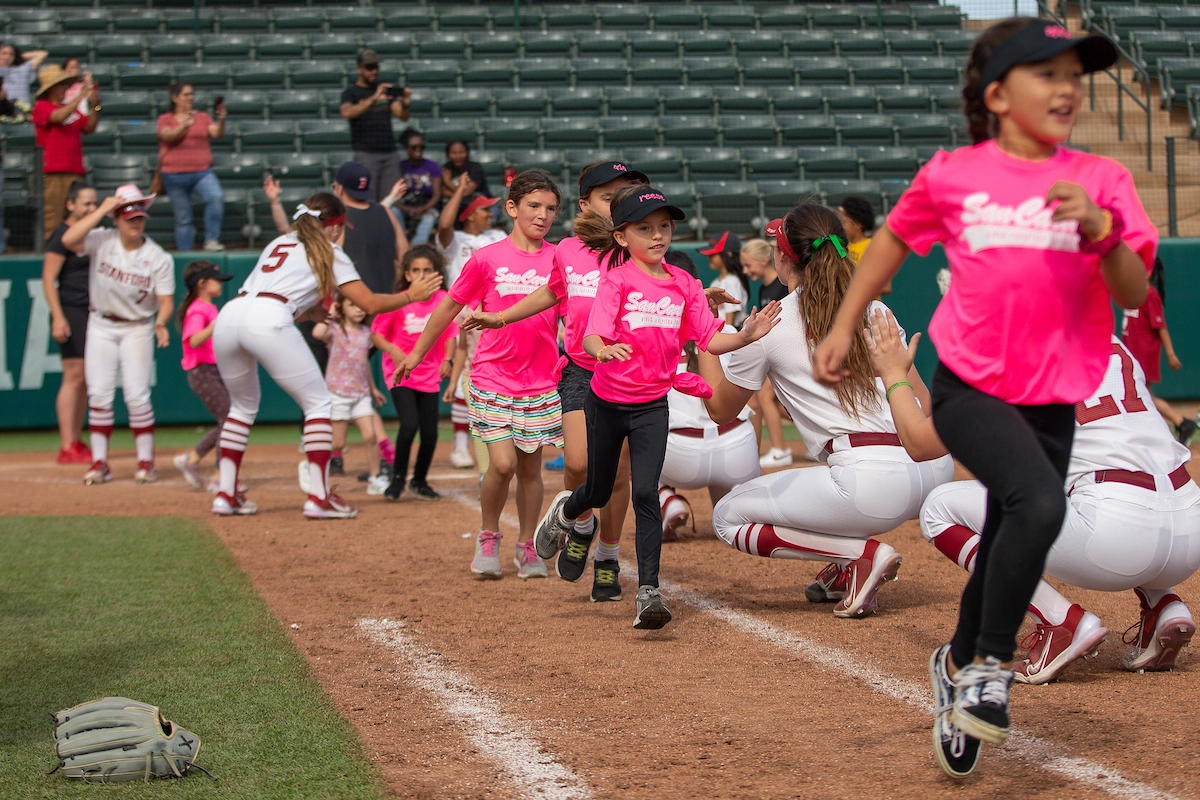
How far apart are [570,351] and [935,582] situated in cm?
205

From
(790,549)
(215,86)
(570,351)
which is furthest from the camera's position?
(215,86)

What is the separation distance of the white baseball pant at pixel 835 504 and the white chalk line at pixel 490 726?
4.79ft

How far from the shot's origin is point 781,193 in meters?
15.1

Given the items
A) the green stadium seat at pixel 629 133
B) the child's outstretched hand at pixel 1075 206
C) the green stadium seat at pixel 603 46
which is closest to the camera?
the child's outstretched hand at pixel 1075 206

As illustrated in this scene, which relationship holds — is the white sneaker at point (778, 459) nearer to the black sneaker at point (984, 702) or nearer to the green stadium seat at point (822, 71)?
the black sneaker at point (984, 702)

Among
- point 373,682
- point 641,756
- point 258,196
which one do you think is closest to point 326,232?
point 373,682

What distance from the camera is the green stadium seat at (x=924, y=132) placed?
54.7 ft

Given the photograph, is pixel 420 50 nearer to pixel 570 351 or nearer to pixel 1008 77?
pixel 570 351

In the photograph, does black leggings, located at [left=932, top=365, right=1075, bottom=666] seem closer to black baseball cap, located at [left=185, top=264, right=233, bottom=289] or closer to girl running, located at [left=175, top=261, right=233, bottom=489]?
girl running, located at [left=175, top=261, right=233, bottom=489]

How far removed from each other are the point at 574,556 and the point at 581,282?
121cm

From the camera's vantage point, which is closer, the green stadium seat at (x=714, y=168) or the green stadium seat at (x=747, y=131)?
the green stadium seat at (x=714, y=168)

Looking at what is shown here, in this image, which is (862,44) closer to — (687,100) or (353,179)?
(687,100)

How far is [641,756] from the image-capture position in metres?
3.45

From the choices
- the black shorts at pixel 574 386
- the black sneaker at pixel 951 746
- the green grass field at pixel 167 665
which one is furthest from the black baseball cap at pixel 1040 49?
the black shorts at pixel 574 386
